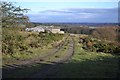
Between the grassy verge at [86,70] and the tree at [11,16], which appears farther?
the tree at [11,16]

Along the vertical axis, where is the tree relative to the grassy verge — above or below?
above

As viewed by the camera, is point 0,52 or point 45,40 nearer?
point 0,52

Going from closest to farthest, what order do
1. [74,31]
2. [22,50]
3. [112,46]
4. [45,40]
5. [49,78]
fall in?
1. [49,78]
2. [22,50]
3. [112,46]
4. [45,40]
5. [74,31]

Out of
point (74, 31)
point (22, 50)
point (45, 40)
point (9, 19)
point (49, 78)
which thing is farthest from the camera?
point (74, 31)

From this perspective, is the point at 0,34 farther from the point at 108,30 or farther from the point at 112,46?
the point at 108,30

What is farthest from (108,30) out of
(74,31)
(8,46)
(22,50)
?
(74,31)

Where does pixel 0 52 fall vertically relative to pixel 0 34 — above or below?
below

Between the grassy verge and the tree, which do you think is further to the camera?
the tree

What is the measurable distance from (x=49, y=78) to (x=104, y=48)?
804 inches

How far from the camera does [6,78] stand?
10680mm

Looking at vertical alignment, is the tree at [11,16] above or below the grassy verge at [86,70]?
above

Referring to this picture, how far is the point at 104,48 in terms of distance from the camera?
99.4ft

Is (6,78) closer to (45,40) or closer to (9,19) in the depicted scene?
(9,19)

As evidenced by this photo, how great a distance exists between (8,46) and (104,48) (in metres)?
13.3
